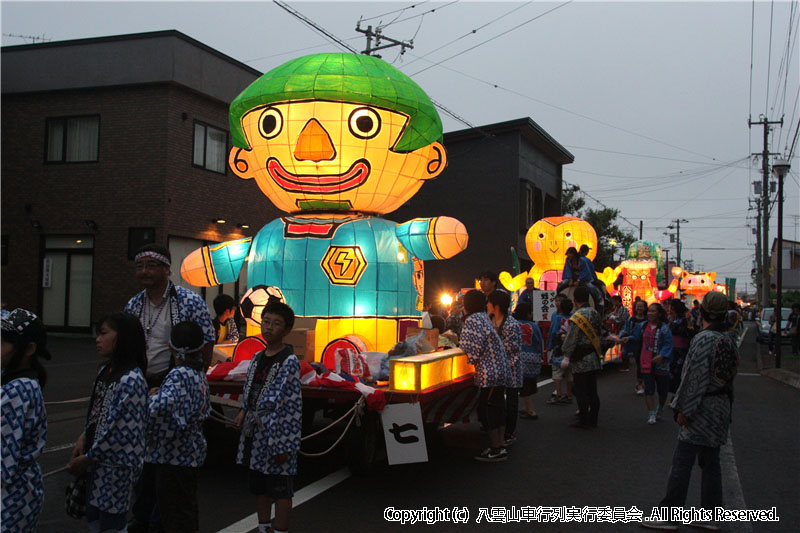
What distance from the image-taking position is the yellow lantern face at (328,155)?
655cm

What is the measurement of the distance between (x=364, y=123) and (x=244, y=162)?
1499mm

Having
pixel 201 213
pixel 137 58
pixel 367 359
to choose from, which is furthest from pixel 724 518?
pixel 137 58

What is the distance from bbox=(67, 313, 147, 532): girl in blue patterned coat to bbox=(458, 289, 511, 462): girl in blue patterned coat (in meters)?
3.57

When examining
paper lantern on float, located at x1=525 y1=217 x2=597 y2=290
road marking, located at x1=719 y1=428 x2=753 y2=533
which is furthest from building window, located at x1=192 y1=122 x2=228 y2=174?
road marking, located at x1=719 y1=428 x2=753 y2=533

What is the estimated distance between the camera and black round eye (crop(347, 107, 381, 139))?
6566mm

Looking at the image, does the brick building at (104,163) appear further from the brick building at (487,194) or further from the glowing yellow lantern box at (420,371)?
the glowing yellow lantern box at (420,371)

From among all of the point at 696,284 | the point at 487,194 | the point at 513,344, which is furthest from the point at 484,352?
the point at 696,284

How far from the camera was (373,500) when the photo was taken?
5215 mm

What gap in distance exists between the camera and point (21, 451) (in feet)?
9.19

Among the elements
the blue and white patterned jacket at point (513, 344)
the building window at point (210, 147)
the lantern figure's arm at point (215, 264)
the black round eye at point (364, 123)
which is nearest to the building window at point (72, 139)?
the building window at point (210, 147)

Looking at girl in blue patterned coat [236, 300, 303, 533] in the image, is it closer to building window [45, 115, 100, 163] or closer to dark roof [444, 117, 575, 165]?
building window [45, 115, 100, 163]

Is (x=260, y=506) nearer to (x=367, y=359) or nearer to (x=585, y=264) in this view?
(x=367, y=359)

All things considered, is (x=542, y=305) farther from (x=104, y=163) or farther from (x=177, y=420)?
(x=104, y=163)

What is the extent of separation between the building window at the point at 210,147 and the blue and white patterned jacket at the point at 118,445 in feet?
52.2
